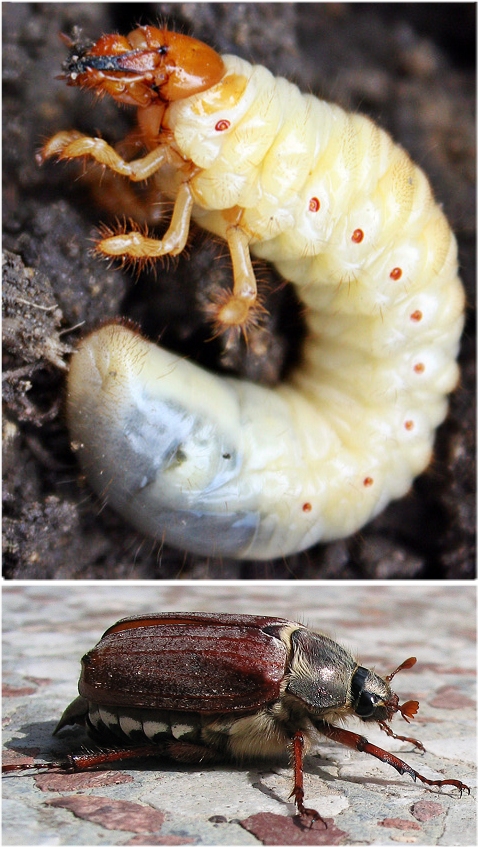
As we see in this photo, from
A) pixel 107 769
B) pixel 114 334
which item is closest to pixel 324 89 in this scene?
pixel 114 334

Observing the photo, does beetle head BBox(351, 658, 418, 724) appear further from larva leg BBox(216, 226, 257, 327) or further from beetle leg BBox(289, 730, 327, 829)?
larva leg BBox(216, 226, 257, 327)

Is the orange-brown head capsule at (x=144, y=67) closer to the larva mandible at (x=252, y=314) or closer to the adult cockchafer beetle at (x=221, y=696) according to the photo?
the larva mandible at (x=252, y=314)

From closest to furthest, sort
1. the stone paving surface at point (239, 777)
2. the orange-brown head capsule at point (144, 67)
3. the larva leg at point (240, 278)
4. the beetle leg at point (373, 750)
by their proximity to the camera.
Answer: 1. the stone paving surface at point (239, 777)
2. the beetle leg at point (373, 750)
3. the orange-brown head capsule at point (144, 67)
4. the larva leg at point (240, 278)

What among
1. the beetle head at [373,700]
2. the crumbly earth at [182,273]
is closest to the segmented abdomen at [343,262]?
the crumbly earth at [182,273]

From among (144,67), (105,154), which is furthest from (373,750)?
(144,67)

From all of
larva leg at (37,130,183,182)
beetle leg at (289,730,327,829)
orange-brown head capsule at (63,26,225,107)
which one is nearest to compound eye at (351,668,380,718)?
beetle leg at (289,730,327,829)

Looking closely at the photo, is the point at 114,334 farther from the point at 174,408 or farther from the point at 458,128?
the point at 458,128

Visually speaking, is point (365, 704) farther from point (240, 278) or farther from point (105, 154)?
point (105, 154)
